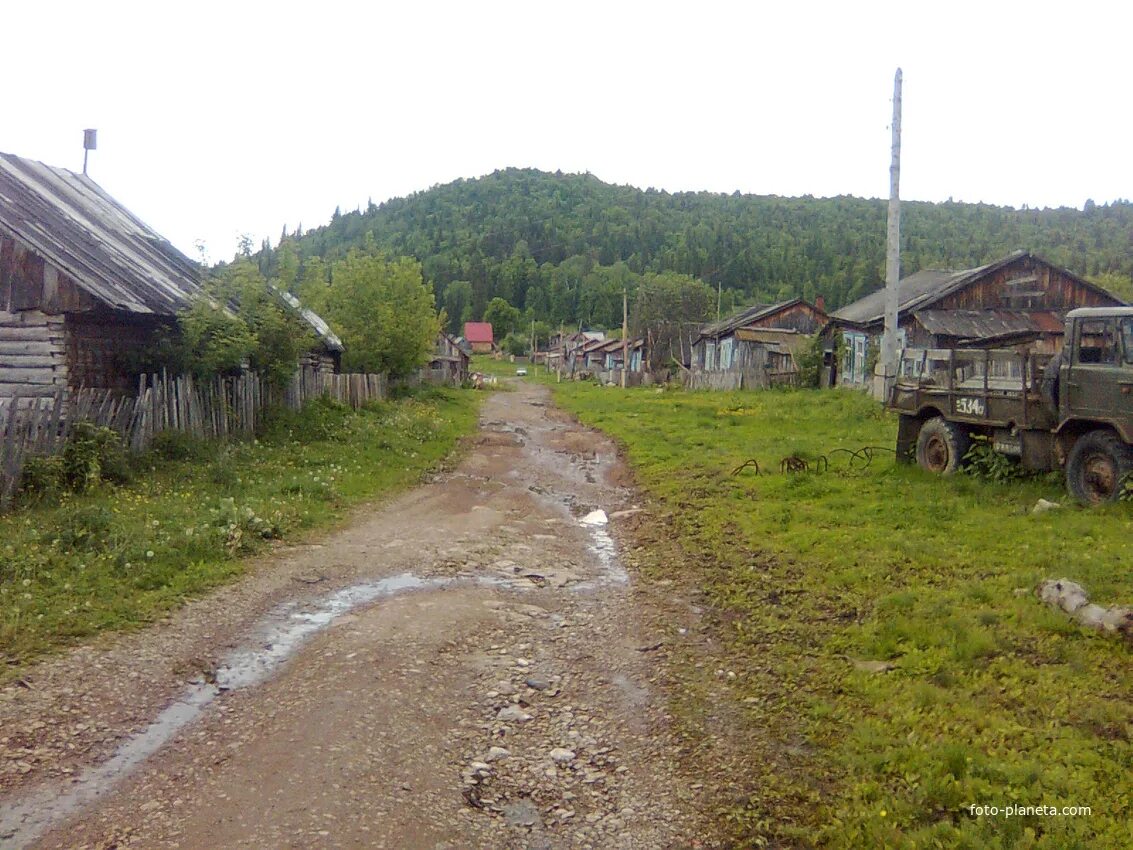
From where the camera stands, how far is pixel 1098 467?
10.5 meters

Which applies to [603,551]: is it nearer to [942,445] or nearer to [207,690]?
[207,690]

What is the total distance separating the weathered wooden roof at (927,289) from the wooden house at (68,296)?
23.2 metres

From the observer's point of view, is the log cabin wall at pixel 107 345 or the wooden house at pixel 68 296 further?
the log cabin wall at pixel 107 345

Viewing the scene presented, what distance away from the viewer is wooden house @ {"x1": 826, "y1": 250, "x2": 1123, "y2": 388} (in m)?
28.4

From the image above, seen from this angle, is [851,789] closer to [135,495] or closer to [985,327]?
[135,495]

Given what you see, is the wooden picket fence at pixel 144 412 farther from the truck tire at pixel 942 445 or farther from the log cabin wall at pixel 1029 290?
the log cabin wall at pixel 1029 290

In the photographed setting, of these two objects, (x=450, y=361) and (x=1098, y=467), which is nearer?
(x=1098, y=467)

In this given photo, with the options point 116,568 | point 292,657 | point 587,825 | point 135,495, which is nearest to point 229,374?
point 135,495

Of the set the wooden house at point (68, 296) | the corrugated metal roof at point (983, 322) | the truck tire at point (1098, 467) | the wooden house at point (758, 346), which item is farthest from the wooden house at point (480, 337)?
the truck tire at point (1098, 467)

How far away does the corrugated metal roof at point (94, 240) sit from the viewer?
13.2m

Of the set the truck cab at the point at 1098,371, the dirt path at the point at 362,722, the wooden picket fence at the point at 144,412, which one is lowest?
the dirt path at the point at 362,722

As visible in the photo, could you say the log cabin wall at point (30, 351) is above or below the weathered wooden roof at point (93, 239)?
below

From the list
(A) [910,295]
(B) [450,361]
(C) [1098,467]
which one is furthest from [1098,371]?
(B) [450,361]

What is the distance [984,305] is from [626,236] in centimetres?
9787
